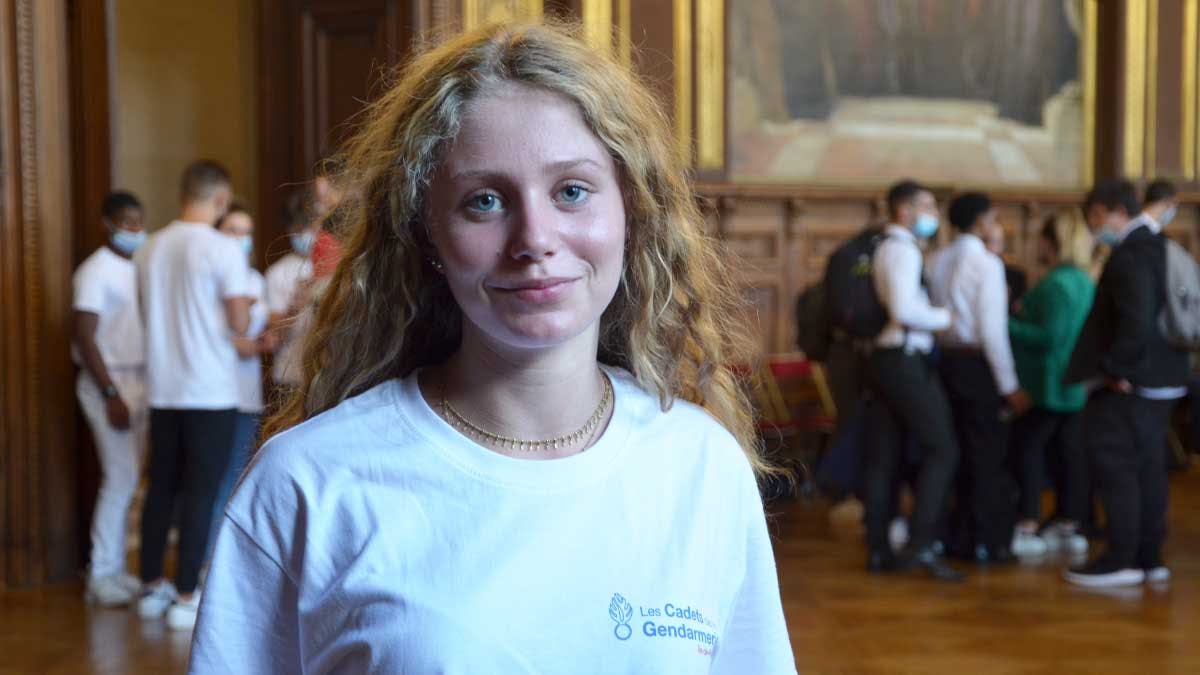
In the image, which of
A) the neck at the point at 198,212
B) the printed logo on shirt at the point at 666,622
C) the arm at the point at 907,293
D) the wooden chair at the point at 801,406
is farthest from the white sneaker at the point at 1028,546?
the printed logo on shirt at the point at 666,622

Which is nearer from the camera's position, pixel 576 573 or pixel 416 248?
pixel 576 573

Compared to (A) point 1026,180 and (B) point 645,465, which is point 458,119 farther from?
(A) point 1026,180

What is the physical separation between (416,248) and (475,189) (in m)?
0.18

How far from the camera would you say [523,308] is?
4.69 feet

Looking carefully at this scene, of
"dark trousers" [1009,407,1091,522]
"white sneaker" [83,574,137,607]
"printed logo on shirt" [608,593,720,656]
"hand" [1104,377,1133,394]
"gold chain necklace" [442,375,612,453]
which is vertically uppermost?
"gold chain necklace" [442,375,612,453]

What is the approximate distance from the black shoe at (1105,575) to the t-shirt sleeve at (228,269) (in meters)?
3.85

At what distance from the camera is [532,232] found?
1.40m

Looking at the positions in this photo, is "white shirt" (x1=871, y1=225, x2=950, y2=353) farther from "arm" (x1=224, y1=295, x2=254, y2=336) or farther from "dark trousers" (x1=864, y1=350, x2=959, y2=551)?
"arm" (x1=224, y1=295, x2=254, y2=336)

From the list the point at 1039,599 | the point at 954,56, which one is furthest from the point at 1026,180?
the point at 1039,599

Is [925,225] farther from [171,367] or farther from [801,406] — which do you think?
[171,367]

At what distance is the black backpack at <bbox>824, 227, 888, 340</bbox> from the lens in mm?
6457

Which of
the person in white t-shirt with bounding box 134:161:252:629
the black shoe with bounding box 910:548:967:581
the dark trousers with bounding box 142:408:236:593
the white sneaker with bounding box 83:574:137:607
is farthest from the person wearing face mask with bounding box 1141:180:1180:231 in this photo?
the white sneaker with bounding box 83:574:137:607

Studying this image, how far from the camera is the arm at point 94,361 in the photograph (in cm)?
602

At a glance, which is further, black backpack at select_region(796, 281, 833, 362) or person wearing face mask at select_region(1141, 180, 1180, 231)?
black backpack at select_region(796, 281, 833, 362)
